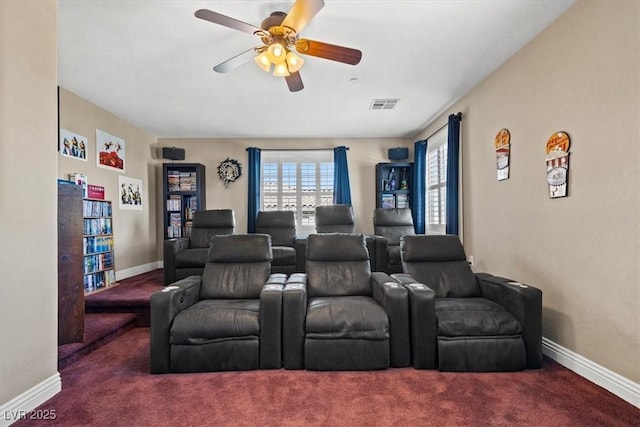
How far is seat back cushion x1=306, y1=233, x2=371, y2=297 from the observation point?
2883mm

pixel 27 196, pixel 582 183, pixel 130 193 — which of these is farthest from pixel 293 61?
pixel 130 193

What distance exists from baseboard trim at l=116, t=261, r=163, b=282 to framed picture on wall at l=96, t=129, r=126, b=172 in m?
1.56

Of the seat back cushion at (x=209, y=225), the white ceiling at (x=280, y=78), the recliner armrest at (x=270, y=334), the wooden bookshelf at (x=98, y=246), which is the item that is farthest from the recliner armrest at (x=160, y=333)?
the seat back cushion at (x=209, y=225)

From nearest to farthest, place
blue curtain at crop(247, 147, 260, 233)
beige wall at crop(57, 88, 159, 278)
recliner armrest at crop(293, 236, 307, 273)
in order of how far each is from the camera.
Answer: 1. beige wall at crop(57, 88, 159, 278)
2. recliner armrest at crop(293, 236, 307, 273)
3. blue curtain at crop(247, 147, 260, 233)

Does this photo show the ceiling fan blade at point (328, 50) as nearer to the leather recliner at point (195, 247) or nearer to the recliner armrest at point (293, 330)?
the recliner armrest at point (293, 330)

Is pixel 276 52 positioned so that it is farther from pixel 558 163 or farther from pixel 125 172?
pixel 125 172

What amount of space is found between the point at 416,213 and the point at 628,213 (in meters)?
3.49

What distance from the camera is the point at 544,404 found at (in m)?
1.90

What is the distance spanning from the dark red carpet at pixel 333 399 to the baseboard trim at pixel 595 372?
51 millimetres

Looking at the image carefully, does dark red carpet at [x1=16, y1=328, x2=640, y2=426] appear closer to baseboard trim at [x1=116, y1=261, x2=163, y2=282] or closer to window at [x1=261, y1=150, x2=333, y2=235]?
baseboard trim at [x1=116, y1=261, x2=163, y2=282]

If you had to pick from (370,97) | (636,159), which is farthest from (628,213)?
(370,97)

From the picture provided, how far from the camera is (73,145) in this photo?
4.00 m

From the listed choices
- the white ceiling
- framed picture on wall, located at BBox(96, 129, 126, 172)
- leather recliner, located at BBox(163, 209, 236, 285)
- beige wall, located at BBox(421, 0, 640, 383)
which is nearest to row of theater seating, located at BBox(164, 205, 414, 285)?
leather recliner, located at BBox(163, 209, 236, 285)

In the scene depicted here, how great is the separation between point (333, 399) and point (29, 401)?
5.75ft
